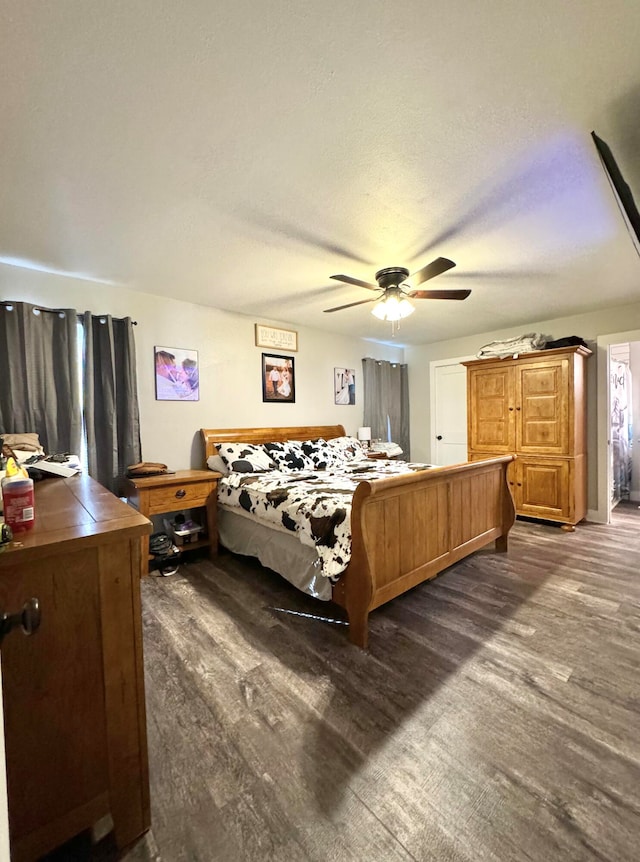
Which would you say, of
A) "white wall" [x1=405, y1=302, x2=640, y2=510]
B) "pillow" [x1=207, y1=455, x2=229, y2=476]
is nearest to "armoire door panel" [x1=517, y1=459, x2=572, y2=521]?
"white wall" [x1=405, y1=302, x2=640, y2=510]

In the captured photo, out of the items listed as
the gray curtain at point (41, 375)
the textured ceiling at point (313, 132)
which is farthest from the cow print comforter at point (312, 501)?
the textured ceiling at point (313, 132)

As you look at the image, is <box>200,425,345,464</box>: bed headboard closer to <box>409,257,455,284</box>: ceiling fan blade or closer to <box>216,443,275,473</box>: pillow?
<box>216,443,275,473</box>: pillow

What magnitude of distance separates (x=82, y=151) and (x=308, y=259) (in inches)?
55.5

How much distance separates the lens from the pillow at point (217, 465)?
3351mm

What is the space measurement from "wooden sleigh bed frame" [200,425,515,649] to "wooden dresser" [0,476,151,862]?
44.8 inches

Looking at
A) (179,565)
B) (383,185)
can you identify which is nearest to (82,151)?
(383,185)

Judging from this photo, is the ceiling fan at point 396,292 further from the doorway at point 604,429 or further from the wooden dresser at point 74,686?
the doorway at point 604,429

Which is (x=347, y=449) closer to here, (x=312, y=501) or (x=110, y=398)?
(x=312, y=501)

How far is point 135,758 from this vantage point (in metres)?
1.04

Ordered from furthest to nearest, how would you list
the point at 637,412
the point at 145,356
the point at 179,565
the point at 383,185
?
the point at 637,412 < the point at 145,356 < the point at 179,565 < the point at 383,185

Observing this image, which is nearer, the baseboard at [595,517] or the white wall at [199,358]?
the white wall at [199,358]

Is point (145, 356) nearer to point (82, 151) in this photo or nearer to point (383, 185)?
point (82, 151)

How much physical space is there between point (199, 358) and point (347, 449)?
6.37 ft

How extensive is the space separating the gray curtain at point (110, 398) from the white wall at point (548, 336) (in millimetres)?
4106
